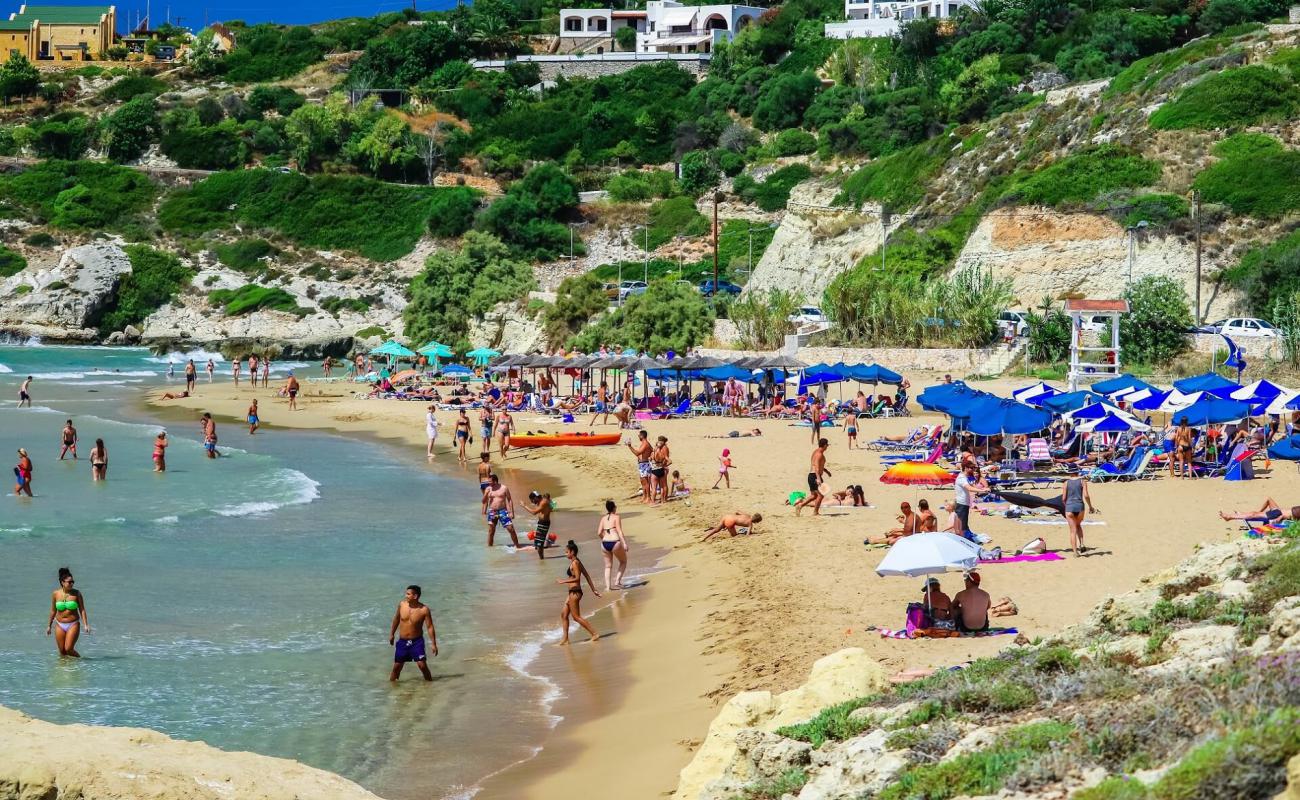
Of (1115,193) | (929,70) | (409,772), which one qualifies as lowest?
(409,772)

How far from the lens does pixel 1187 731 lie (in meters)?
7.07

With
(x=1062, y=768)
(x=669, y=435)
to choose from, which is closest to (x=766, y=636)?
(x=1062, y=768)

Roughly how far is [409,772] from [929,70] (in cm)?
8102

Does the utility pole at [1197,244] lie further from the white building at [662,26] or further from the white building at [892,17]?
the white building at [662,26]

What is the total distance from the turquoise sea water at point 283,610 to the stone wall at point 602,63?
76.2 metres

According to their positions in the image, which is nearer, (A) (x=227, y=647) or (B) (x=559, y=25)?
(A) (x=227, y=647)

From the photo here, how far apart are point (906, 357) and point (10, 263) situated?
59.7 m

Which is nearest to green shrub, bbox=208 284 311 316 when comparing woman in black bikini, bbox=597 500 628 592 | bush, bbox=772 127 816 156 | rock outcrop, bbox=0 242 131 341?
rock outcrop, bbox=0 242 131 341

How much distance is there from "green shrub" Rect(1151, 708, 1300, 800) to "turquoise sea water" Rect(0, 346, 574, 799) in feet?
20.6

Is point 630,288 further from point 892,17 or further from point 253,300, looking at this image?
point 892,17

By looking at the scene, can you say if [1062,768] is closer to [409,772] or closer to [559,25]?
[409,772]

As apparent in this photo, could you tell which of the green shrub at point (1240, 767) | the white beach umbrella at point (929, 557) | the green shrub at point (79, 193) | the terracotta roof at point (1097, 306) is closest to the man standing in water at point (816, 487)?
the white beach umbrella at point (929, 557)

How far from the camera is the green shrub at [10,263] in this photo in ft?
268

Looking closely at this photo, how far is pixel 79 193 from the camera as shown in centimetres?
8756
